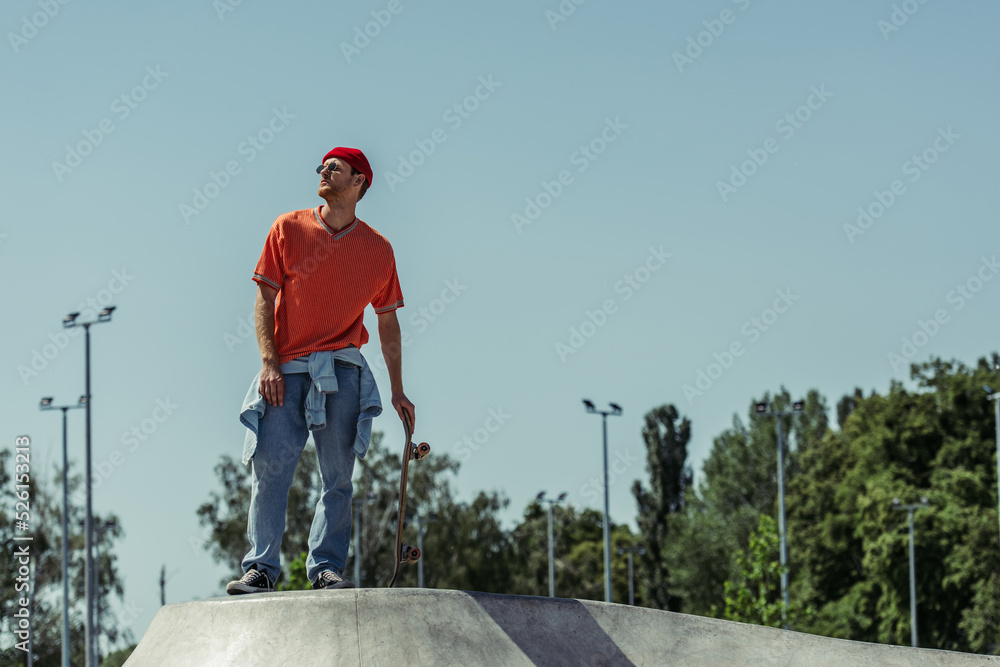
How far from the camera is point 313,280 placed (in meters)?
7.02

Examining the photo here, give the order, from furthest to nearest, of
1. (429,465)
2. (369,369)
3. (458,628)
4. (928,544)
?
(429,465) < (928,544) < (369,369) < (458,628)

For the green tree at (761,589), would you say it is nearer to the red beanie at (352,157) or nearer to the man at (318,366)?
the man at (318,366)

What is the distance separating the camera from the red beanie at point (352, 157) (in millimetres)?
7137

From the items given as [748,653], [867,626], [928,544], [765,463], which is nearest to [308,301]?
[748,653]

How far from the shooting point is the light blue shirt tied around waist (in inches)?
270

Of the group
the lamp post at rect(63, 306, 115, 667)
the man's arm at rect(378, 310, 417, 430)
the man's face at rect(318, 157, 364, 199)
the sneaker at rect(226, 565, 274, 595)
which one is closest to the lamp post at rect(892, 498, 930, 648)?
the lamp post at rect(63, 306, 115, 667)

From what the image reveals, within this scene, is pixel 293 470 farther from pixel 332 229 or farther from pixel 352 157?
pixel 352 157

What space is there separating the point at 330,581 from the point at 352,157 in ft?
8.36

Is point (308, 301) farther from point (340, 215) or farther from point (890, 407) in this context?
point (890, 407)

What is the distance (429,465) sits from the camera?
58.9 metres

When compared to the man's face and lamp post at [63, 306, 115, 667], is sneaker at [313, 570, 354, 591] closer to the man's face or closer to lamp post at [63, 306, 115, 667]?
the man's face

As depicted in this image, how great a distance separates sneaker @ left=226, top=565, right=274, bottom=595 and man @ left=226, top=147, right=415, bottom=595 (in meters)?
0.03

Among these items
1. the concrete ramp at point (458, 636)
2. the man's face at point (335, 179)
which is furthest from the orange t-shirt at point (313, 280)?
the concrete ramp at point (458, 636)

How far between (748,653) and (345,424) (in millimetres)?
2705
